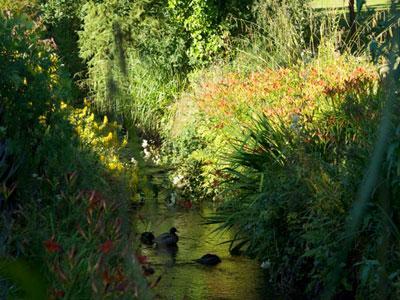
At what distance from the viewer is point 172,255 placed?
7859 mm

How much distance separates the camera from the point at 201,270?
736 centimetres

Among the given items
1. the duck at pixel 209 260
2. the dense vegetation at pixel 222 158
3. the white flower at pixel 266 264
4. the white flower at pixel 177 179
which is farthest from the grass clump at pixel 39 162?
the white flower at pixel 177 179

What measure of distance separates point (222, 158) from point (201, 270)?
6.54 ft

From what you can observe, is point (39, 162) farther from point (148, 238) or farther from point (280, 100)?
point (280, 100)

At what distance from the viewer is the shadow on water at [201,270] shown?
668 centimetres

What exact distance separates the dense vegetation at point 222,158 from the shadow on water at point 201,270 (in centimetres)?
17

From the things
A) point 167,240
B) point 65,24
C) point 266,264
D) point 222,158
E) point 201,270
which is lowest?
point 201,270

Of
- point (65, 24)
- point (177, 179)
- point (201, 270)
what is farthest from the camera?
point (65, 24)

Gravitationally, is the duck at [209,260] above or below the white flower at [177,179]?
below

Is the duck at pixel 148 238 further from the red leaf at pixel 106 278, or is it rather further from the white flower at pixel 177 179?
the red leaf at pixel 106 278

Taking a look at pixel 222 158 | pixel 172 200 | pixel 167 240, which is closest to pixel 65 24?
pixel 172 200

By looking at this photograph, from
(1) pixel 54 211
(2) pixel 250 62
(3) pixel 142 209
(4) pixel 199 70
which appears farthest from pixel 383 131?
(4) pixel 199 70

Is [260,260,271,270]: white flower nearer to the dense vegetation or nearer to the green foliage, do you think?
the dense vegetation

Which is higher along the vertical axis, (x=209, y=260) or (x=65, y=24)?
(x=65, y=24)
